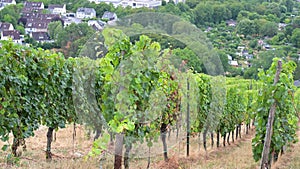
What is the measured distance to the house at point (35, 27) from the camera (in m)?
60.5

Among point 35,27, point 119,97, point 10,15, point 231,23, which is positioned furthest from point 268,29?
point 119,97

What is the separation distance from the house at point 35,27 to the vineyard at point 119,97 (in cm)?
5382

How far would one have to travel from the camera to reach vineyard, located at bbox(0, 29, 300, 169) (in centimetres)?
523

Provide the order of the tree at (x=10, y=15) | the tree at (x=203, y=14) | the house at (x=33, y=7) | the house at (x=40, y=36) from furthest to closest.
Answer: the house at (x=33, y=7), the tree at (x=203, y=14), the tree at (x=10, y=15), the house at (x=40, y=36)

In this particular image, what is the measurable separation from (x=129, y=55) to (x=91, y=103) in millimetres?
729

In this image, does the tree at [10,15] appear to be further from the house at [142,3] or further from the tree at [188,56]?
Answer: the tree at [188,56]

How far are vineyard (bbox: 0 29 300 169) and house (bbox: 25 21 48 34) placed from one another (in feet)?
177

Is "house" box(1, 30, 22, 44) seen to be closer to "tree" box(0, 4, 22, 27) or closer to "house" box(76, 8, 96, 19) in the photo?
"tree" box(0, 4, 22, 27)

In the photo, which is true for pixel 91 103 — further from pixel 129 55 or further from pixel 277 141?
pixel 277 141

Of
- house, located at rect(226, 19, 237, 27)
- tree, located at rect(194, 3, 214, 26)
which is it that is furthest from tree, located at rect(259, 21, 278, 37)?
tree, located at rect(194, 3, 214, 26)

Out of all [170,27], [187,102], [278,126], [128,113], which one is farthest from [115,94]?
[278,126]

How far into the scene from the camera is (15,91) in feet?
21.9

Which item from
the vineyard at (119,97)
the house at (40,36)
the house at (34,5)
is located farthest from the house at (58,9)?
the vineyard at (119,97)

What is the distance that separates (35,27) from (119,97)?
5860 cm
